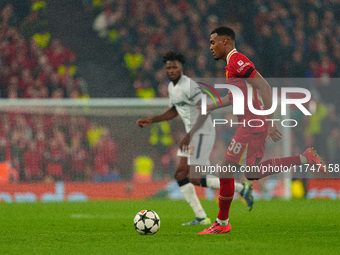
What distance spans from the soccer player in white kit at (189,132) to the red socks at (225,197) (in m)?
1.39

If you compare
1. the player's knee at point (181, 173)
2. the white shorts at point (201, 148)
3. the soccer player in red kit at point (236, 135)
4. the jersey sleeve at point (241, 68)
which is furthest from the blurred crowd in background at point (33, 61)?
the jersey sleeve at point (241, 68)

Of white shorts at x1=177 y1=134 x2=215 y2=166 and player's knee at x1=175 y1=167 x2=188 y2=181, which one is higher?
white shorts at x1=177 y1=134 x2=215 y2=166

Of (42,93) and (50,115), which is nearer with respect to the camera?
(50,115)

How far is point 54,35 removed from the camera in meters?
19.4

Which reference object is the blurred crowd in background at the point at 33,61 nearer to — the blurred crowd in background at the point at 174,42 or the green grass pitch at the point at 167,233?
the blurred crowd in background at the point at 174,42

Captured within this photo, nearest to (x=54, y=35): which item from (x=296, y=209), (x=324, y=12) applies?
(x=324, y=12)

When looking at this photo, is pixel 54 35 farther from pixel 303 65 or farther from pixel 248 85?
pixel 248 85

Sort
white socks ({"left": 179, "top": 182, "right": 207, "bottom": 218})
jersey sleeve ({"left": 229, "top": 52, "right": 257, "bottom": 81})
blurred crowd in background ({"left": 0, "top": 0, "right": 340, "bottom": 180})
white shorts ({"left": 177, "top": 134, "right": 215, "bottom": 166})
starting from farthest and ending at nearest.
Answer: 1. blurred crowd in background ({"left": 0, "top": 0, "right": 340, "bottom": 180})
2. white shorts ({"left": 177, "top": 134, "right": 215, "bottom": 166})
3. white socks ({"left": 179, "top": 182, "right": 207, "bottom": 218})
4. jersey sleeve ({"left": 229, "top": 52, "right": 257, "bottom": 81})

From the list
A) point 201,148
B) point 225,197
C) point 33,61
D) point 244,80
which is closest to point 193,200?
point 201,148

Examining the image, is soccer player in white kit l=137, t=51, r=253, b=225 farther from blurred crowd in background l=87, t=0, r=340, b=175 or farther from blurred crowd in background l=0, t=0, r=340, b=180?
blurred crowd in background l=87, t=0, r=340, b=175

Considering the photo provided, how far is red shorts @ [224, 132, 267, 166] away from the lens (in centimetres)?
658

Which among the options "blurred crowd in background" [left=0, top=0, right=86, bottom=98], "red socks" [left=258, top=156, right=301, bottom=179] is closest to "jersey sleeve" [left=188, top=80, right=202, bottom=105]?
"red socks" [left=258, top=156, right=301, bottom=179]

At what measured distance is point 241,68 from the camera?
636 centimetres

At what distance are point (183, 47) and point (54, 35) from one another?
379cm
